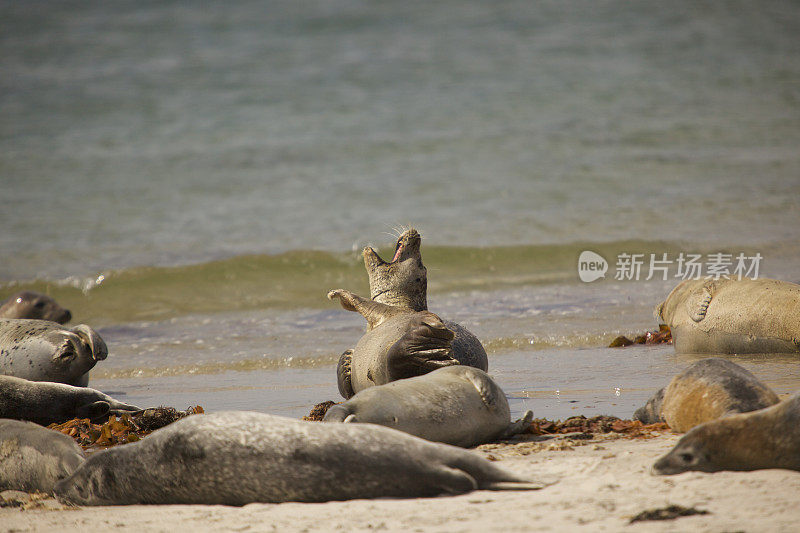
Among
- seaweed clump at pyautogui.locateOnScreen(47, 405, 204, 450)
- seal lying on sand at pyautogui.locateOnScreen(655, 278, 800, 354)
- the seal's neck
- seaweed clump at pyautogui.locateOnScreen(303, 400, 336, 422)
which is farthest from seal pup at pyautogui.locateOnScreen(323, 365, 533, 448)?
seal lying on sand at pyautogui.locateOnScreen(655, 278, 800, 354)

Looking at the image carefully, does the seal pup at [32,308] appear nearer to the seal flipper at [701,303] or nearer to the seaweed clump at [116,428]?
the seaweed clump at [116,428]

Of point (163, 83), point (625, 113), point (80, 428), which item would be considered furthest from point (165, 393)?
point (163, 83)

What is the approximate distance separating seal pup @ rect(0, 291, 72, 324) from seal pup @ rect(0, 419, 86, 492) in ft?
13.0

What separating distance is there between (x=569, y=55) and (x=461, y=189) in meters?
6.72

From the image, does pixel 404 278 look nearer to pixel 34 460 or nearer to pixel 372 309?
pixel 372 309

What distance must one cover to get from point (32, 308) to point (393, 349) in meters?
4.30

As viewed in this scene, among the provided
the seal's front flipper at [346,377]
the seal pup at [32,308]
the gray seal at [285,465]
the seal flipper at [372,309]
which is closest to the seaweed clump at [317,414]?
the seal's front flipper at [346,377]

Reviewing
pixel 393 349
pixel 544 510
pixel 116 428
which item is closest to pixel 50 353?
pixel 116 428

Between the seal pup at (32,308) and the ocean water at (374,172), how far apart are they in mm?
594

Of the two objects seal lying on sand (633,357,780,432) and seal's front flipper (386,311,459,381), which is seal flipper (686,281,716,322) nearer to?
seal lying on sand (633,357,780,432)

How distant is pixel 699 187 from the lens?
49.0 ft

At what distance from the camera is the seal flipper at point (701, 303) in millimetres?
5793

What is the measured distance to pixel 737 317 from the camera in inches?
221

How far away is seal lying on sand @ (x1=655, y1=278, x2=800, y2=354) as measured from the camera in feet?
17.9
